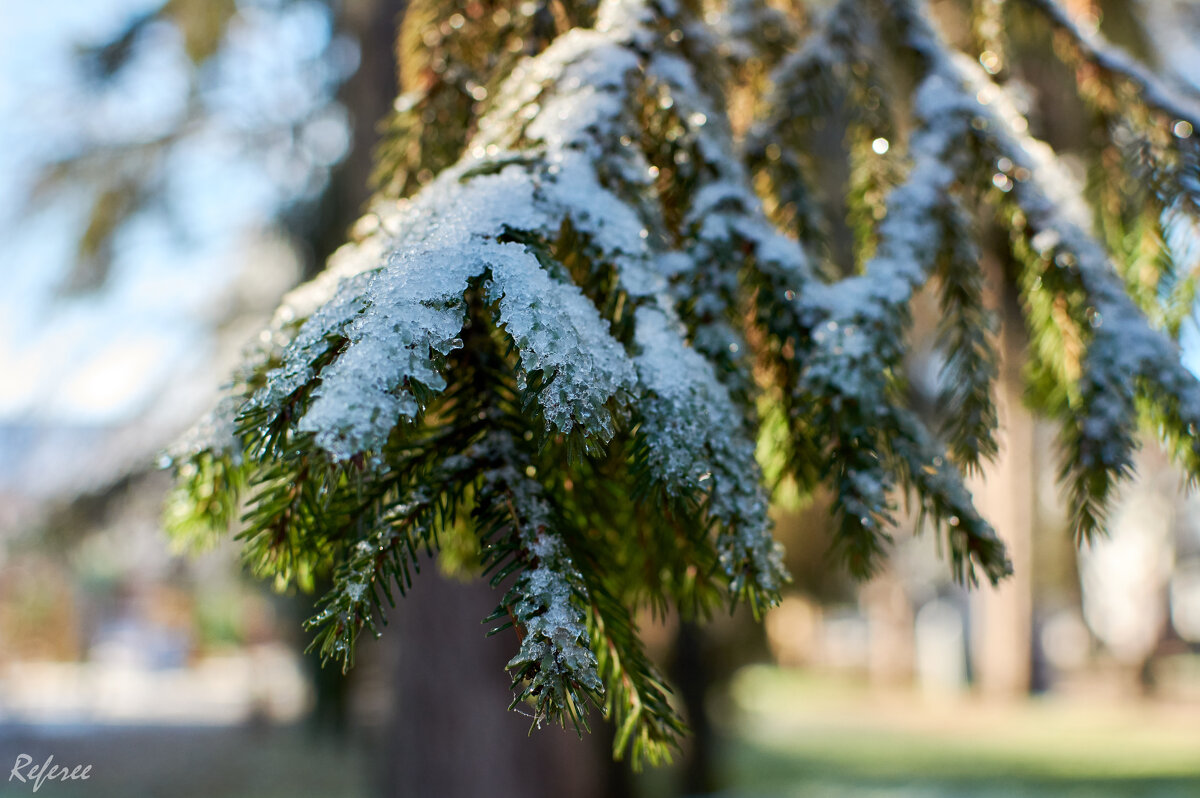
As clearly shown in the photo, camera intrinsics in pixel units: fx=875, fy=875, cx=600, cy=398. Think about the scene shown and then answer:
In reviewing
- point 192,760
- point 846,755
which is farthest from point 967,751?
point 192,760

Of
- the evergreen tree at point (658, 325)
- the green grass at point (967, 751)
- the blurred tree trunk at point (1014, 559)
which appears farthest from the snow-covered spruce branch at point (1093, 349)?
the green grass at point (967, 751)

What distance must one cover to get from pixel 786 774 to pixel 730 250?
9987mm

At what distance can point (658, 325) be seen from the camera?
876 mm

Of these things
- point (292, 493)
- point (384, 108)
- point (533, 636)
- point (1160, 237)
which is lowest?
point (533, 636)

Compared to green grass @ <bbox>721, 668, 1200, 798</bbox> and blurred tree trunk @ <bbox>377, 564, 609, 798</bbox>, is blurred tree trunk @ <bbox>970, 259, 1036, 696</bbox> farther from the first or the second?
blurred tree trunk @ <bbox>377, 564, 609, 798</bbox>

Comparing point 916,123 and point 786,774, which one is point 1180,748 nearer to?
point 786,774

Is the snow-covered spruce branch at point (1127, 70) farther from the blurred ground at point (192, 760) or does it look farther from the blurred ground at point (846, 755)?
the blurred ground at point (192, 760)

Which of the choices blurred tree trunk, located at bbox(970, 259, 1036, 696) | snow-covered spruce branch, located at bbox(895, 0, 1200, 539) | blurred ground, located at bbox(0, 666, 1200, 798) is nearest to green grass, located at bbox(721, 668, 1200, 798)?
blurred ground, located at bbox(0, 666, 1200, 798)

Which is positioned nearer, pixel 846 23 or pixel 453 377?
pixel 453 377

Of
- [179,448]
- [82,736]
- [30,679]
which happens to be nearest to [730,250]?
[179,448]

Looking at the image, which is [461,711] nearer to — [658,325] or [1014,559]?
[658,325]

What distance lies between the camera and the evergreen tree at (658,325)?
2.43 feet

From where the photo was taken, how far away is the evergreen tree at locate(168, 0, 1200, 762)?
739 millimetres

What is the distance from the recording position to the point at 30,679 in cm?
1730
